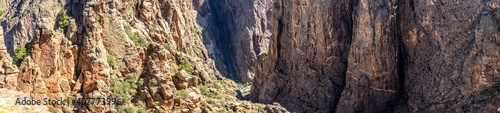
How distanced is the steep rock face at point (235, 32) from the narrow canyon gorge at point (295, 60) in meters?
38.4

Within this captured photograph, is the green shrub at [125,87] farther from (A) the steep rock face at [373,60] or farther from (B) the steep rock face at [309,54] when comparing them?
(B) the steep rock face at [309,54]

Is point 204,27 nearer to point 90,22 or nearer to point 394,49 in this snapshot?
point 394,49

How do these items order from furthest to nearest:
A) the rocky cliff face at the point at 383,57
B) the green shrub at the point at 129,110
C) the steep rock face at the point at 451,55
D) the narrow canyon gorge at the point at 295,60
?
1. the rocky cliff face at the point at 383,57
2. the steep rock face at the point at 451,55
3. the green shrub at the point at 129,110
4. the narrow canyon gorge at the point at 295,60

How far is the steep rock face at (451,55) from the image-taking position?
59.3 metres

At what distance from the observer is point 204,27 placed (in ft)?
455

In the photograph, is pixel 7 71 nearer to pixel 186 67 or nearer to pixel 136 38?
pixel 136 38

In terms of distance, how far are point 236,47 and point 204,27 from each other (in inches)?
356

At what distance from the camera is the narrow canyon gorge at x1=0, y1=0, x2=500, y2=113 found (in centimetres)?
5047

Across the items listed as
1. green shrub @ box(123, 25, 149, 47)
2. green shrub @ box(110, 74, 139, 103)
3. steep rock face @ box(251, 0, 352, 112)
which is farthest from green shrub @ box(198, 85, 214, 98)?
steep rock face @ box(251, 0, 352, 112)

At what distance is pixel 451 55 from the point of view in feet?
209

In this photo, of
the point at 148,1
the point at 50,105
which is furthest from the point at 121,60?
the point at 148,1

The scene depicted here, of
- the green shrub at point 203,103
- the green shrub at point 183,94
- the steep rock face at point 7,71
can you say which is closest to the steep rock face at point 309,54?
the green shrub at point 203,103

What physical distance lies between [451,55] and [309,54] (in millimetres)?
20730

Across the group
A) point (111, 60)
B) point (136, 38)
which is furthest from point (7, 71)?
point (136, 38)
